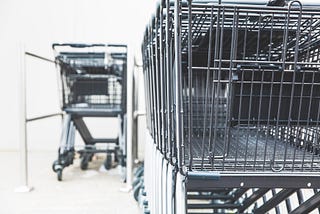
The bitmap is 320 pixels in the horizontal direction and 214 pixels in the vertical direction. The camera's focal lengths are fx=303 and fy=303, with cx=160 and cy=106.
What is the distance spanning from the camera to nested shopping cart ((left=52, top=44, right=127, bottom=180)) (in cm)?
257

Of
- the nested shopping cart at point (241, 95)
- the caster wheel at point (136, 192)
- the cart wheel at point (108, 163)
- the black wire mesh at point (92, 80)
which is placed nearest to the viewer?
the nested shopping cart at point (241, 95)

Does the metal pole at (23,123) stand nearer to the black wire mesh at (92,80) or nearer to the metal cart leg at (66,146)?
the metal cart leg at (66,146)

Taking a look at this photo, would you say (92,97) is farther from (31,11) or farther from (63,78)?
(31,11)

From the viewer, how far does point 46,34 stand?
336 centimetres

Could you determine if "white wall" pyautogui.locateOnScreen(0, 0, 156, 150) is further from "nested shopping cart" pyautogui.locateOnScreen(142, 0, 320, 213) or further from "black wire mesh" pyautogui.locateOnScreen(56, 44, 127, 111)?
"nested shopping cart" pyautogui.locateOnScreen(142, 0, 320, 213)

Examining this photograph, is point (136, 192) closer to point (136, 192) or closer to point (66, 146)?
point (136, 192)

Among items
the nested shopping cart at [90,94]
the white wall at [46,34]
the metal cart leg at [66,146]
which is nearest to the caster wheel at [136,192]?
the nested shopping cart at [90,94]

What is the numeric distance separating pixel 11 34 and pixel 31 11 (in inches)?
13.8

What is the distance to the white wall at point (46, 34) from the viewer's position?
10.9 feet

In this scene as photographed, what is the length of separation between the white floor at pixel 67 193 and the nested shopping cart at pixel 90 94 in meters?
0.15

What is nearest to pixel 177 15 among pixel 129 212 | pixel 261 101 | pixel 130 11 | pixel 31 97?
pixel 261 101

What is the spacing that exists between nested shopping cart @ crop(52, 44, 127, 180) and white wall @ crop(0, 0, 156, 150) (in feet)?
2.23

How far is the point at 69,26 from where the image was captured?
3350mm

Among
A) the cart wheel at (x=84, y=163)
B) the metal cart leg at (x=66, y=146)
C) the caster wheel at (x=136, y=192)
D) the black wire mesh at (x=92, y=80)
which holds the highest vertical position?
the black wire mesh at (x=92, y=80)
